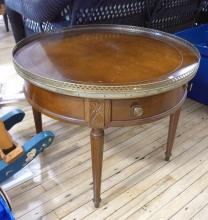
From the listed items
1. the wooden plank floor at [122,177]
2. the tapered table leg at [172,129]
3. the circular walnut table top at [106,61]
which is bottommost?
the wooden plank floor at [122,177]

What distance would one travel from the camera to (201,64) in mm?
1648

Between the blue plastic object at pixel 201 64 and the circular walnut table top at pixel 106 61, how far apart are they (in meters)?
0.54

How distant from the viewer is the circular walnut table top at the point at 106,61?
2.73ft

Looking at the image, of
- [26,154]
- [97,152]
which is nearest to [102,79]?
[97,152]

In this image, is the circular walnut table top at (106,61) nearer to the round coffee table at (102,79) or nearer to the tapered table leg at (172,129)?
the round coffee table at (102,79)

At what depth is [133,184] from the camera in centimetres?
124

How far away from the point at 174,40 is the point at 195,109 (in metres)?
0.76

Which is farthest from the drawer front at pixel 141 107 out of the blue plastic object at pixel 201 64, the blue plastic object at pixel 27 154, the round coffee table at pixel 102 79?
the blue plastic object at pixel 201 64

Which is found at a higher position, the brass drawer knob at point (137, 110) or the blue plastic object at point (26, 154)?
the brass drawer knob at point (137, 110)

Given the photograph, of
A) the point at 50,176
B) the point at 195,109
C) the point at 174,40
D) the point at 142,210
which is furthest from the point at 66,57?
the point at 195,109

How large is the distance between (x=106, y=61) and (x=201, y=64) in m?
0.87

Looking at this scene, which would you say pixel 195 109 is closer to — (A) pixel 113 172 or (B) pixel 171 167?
(B) pixel 171 167

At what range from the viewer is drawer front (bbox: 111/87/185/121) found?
0.88m

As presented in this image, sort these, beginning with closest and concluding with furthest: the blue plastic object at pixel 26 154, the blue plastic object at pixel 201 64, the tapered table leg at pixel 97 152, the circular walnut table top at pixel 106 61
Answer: the circular walnut table top at pixel 106 61 → the tapered table leg at pixel 97 152 → the blue plastic object at pixel 26 154 → the blue plastic object at pixel 201 64
